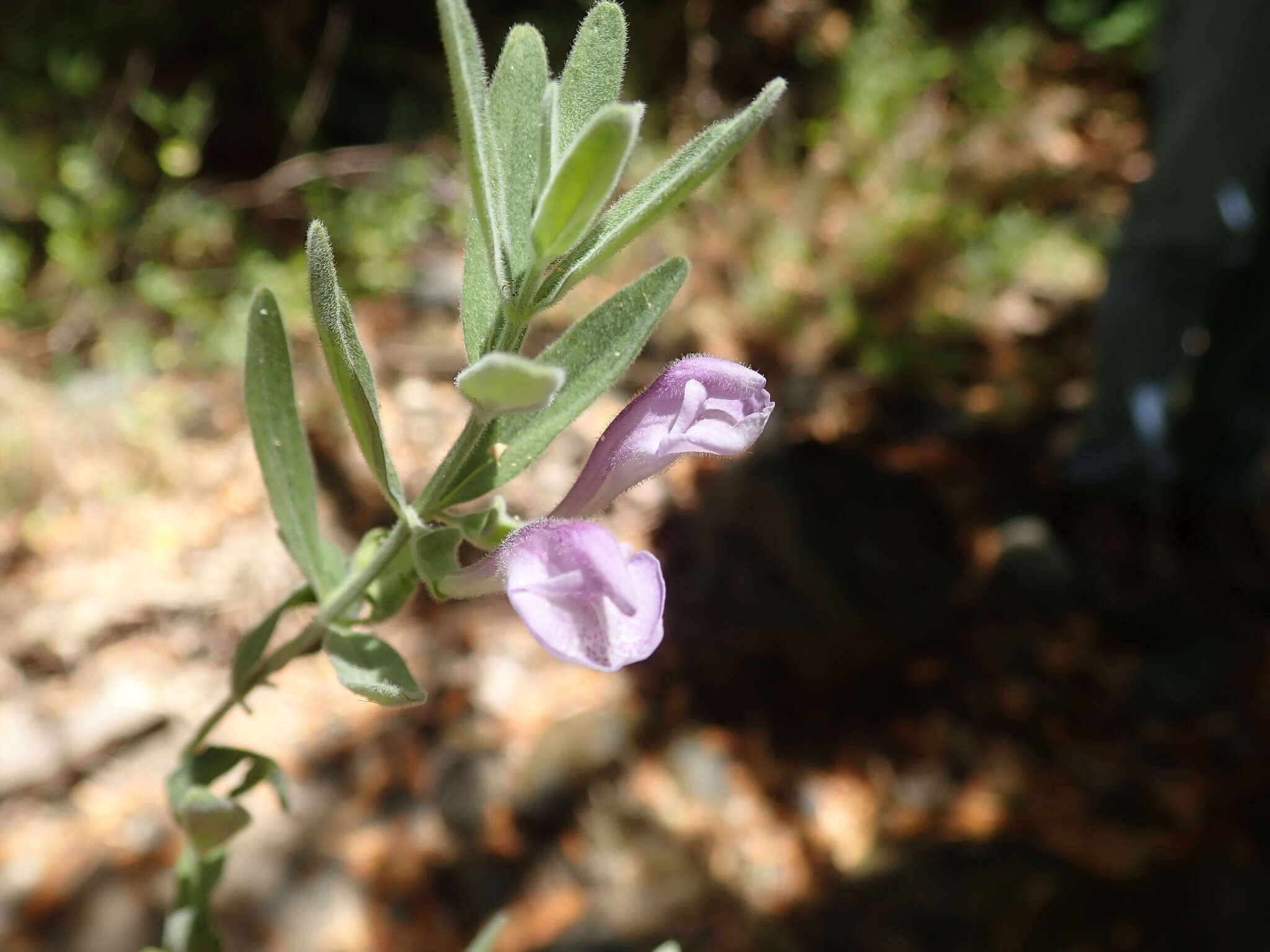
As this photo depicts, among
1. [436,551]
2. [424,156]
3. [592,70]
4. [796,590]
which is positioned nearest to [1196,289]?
[796,590]

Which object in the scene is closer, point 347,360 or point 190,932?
point 347,360

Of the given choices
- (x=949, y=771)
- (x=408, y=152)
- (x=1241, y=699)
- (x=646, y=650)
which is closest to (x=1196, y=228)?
(x=1241, y=699)

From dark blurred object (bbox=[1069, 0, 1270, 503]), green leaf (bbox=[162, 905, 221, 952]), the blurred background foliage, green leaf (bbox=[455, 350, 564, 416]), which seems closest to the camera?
green leaf (bbox=[455, 350, 564, 416])

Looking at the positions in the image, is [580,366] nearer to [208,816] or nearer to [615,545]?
[615,545]

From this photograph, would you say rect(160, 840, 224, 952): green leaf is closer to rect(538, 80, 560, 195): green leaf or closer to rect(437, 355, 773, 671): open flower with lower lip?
rect(437, 355, 773, 671): open flower with lower lip

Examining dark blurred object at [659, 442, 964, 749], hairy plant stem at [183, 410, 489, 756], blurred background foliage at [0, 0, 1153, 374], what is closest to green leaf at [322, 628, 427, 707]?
hairy plant stem at [183, 410, 489, 756]

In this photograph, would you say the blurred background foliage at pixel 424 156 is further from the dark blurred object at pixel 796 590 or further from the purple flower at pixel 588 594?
the purple flower at pixel 588 594

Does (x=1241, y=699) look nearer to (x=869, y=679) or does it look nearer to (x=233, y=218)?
(x=869, y=679)

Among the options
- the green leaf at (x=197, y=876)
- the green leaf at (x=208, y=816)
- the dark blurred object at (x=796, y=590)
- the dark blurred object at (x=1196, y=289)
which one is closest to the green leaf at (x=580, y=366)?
the green leaf at (x=208, y=816)
